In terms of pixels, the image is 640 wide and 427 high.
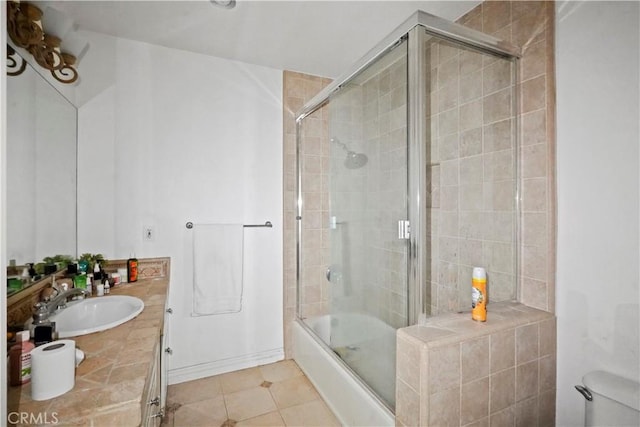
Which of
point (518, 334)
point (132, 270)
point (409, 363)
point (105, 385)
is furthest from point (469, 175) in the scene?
point (132, 270)

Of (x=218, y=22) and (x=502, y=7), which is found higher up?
(x=218, y=22)

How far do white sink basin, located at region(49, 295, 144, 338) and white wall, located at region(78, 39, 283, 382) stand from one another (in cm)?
64

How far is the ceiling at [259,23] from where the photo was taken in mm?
1725

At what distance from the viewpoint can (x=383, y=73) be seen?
1571 millimetres

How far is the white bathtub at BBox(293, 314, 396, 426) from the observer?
1530 millimetres

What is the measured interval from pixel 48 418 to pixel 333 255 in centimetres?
167

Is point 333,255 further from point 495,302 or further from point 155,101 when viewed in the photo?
point 155,101

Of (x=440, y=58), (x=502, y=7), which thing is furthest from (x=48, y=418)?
(x=502, y=7)

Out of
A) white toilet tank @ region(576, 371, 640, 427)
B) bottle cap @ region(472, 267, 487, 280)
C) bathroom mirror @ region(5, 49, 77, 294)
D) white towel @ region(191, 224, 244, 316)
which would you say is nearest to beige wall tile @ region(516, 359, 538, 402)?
white toilet tank @ region(576, 371, 640, 427)

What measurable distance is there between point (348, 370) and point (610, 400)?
1142 millimetres

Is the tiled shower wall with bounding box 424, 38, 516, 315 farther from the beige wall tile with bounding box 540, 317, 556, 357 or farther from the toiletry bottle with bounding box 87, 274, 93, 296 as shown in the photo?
the toiletry bottle with bounding box 87, 274, 93, 296

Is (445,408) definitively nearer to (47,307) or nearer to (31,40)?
(47,307)

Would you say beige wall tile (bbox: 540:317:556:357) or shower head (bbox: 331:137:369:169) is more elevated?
shower head (bbox: 331:137:369:169)

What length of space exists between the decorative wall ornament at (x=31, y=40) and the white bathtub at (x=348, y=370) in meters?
2.07
